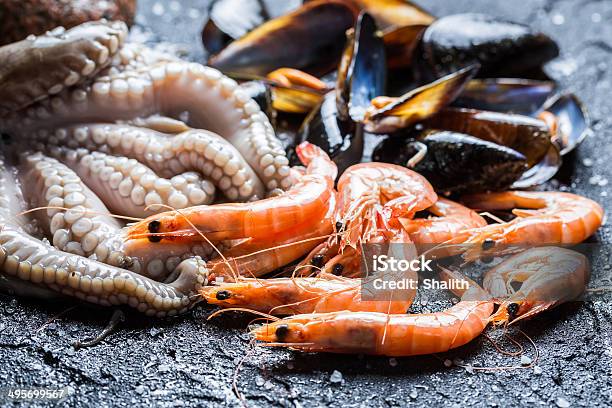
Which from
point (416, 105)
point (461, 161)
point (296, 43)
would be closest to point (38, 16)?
point (296, 43)

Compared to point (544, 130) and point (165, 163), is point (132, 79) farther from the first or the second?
point (544, 130)

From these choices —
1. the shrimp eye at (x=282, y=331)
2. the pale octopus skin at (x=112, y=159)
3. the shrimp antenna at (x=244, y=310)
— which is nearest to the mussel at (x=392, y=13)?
the pale octopus skin at (x=112, y=159)

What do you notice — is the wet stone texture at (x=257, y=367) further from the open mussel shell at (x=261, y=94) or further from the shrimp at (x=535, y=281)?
the open mussel shell at (x=261, y=94)

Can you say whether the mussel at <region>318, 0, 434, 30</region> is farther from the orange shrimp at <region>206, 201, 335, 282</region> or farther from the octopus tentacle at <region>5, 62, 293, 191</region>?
the orange shrimp at <region>206, 201, 335, 282</region>

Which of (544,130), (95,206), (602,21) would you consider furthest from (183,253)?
(602,21)

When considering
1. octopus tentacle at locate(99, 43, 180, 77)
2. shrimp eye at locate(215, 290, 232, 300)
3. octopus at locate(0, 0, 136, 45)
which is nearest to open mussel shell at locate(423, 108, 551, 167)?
octopus tentacle at locate(99, 43, 180, 77)

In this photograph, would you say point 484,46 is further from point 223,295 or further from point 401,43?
point 223,295
